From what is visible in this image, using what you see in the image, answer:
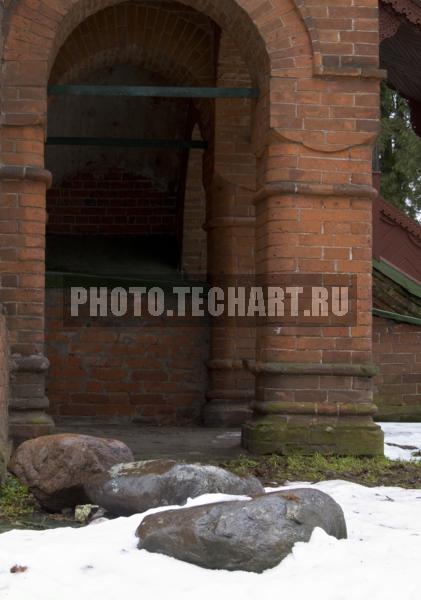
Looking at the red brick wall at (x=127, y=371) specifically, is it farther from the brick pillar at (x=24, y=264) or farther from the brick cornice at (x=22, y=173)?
the brick cornice at (x=22, y=173)

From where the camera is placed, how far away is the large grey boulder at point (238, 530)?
3893 millimetres

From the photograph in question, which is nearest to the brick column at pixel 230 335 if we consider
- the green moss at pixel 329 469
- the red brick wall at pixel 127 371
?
the red brick wall at pixel 127 371

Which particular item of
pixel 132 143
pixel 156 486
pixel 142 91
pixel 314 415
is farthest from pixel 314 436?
pixel 132 143

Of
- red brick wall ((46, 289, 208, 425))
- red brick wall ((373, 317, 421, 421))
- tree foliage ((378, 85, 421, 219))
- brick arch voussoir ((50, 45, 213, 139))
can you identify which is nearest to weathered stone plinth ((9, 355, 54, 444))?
red brick wall ((46, 289, 208, 425))

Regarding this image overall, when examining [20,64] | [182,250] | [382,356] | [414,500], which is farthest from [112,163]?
[414,500]

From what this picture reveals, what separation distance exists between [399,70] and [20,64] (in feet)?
25.8

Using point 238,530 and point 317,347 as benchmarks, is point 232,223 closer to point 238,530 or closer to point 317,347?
point 317,347

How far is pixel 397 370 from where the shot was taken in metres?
10.6

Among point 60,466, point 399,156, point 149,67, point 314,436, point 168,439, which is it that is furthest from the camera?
point 399,156

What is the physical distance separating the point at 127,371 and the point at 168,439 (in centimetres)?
171

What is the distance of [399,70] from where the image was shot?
13.3 metres

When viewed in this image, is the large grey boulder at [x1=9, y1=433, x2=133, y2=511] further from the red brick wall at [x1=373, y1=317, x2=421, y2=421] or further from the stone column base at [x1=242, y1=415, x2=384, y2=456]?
the red brick wall at [x1=373, y1=317, x2=421, y2=421]

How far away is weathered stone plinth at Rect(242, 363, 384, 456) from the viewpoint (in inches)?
278

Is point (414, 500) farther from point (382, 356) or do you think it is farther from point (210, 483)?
point (382, 356)
